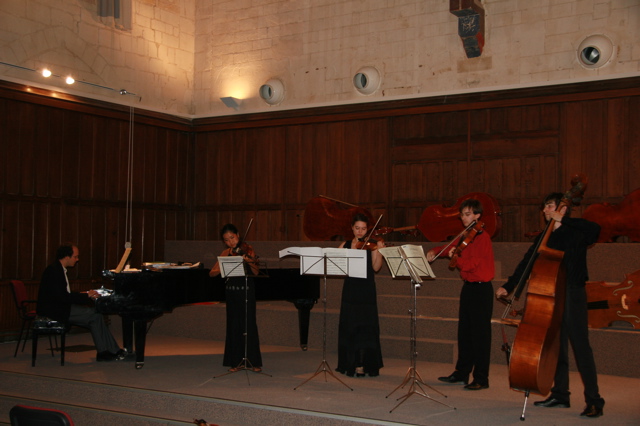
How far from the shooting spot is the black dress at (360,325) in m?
6.11

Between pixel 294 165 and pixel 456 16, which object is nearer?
pixel 456 16

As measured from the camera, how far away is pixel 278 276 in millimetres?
7230

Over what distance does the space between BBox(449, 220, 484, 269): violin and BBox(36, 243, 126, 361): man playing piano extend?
343cm

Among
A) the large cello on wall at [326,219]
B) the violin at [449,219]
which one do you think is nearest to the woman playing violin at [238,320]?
the violin at [449,219]

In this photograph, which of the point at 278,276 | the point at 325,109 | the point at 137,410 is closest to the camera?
the point at 137,410

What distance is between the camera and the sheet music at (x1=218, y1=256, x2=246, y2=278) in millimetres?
6023

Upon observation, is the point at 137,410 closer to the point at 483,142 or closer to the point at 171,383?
the point at 171,383

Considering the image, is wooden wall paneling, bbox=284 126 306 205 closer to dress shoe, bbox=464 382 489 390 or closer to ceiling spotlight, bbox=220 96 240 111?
ceiling spotlight, bbox=220 96 240 111

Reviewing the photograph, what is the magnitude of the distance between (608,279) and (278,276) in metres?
3.55

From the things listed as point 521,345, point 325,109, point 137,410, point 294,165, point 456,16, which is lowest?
point 137,410

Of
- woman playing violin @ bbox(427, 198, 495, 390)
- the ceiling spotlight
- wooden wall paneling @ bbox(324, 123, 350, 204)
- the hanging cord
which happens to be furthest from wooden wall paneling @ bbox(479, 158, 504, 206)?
the hanging cord

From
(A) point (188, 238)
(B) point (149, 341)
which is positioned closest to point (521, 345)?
(B) point (149, 341)

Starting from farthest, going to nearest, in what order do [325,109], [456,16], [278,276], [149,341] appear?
[325,109]
[456,16]
[149,341]
[278,276]

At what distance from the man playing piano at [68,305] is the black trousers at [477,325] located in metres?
3.44
